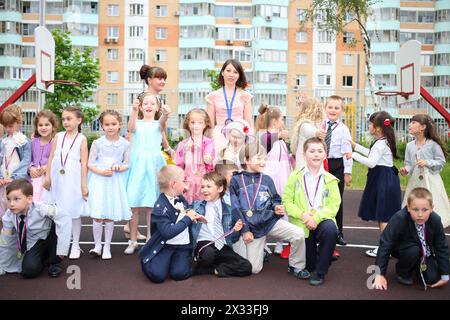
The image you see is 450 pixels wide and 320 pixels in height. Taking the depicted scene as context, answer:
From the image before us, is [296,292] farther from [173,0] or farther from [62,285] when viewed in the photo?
[173,0]

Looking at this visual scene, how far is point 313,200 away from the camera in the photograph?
5.26 metres

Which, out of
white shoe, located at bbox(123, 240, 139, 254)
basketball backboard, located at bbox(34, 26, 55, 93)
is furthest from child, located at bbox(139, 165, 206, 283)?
basketball backboard, located at bbox(34, 26, 55, 93)

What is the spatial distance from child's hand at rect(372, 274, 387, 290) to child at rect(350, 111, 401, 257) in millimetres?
1340

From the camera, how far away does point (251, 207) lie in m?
5.31

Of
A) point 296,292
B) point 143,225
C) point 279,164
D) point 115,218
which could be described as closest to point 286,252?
point 279,164

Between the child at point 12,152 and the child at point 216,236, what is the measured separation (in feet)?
7.17

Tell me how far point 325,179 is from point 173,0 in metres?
32.8

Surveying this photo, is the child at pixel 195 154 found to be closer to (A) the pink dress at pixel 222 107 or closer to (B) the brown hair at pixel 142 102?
(A) the pink dress at pixel 222 107

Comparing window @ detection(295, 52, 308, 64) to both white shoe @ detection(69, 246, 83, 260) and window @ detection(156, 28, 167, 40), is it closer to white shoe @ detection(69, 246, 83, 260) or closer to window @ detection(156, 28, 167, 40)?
window @ detection(156, 28, 167, 40)

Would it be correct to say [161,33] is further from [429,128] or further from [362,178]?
[429,128]

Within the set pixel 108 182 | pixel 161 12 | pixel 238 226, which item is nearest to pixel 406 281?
pixel 238 226

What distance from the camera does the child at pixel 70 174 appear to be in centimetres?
578

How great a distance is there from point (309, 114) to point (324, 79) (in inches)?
1268
